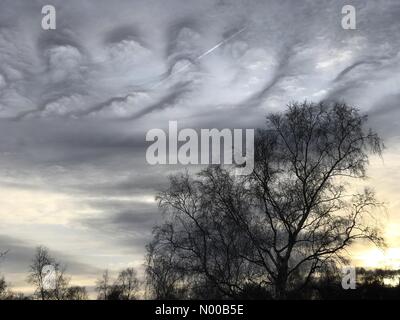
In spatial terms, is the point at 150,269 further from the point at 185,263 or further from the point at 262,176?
the point at 262,176

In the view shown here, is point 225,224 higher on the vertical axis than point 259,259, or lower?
higher

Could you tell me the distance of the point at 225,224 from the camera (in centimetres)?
2956

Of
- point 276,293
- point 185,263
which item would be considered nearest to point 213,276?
point 185,263

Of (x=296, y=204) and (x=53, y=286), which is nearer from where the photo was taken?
(x=296, y=204)

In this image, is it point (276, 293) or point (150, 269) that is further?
point (150, 269)

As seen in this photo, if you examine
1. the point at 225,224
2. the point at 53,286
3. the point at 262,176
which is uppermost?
the point at 262,176

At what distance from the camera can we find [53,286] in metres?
68.7

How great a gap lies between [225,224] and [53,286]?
46273 millimetres
